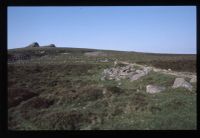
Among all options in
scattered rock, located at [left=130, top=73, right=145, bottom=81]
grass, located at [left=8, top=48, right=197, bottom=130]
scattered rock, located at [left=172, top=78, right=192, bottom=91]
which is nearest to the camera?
grass, located at [left=8, top=48, right=197, bottom=130]

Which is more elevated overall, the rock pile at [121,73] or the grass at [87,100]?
the rock pile at [121,73]

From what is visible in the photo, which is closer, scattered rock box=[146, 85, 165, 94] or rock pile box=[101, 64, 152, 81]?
rock pile box=[101, 64, 152, 81]

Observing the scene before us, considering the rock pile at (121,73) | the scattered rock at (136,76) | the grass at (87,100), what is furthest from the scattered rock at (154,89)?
the rock pile at (121,73)

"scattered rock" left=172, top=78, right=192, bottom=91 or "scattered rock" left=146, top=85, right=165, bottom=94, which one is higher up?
"scattered rock" left=172, top=78, right=192, bottom=91

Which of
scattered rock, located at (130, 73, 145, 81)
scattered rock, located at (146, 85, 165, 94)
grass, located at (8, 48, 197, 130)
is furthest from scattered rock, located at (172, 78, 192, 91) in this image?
scattered rock, located at (130, 73, 145, 81)

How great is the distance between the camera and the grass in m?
4.96

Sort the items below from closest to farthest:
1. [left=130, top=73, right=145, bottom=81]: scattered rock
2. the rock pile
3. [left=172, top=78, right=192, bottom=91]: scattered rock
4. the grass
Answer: the grass < the rock pile < [left=130, top=73, right=145, bottom=81]: scattered rock < [left=172, top=78, right=192, bottom=91]: scattered rock

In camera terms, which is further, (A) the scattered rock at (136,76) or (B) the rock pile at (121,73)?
(A) the scattered rock at (136,76)

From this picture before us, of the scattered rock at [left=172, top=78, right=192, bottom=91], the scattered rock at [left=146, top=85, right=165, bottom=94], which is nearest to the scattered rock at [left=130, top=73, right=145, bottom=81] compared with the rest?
the scattered rock at [left=146, top=85, right=165, bottom=94]

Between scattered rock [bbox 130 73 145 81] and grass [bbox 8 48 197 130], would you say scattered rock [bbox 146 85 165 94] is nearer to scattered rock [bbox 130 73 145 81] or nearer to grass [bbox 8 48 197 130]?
grass [bbox 8 48 197 130]

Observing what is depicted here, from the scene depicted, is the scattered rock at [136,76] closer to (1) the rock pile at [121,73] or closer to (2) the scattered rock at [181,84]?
(1) the rock pile at [121,73]

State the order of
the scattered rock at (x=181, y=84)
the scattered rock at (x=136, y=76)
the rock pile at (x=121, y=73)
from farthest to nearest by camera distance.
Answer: the scattered rock at (x=181, y=84), the scattered rock at (x=136, y=76), the rock pile at (x=121, y=73)

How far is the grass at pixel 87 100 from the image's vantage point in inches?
195

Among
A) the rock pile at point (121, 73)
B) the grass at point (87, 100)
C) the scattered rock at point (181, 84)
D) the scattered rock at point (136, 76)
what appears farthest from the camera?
the scattered rock at point (181, 84)
